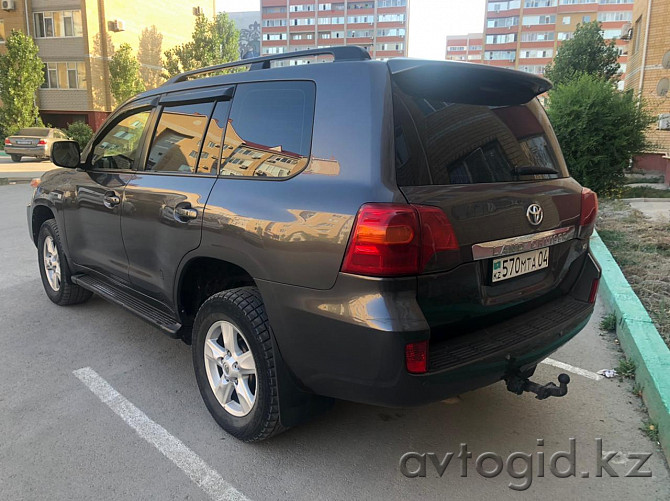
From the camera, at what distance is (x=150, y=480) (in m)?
2.54

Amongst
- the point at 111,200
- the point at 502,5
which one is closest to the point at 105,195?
the point at 111,200

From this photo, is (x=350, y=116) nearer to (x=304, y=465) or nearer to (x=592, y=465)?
(x=304, y=465)

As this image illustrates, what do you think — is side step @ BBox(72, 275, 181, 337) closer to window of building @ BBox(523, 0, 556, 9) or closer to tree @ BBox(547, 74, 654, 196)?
tree @ BBox(547, 74, 654, 196)

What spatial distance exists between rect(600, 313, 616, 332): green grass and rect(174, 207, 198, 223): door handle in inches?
143

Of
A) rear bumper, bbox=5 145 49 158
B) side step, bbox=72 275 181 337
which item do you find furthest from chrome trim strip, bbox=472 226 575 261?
rear bumper, bbox=5 145 49 158

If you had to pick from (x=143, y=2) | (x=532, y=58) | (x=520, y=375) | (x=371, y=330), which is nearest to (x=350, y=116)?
(x=371, y=330)

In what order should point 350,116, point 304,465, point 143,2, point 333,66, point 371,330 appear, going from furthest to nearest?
point 143,2, point 304,465, point 333,66, point 350,116, point 371,330

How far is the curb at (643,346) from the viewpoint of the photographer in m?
2.90

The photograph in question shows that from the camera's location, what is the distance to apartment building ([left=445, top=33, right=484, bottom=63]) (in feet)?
395

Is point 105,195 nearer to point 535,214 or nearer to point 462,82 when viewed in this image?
point 462,82

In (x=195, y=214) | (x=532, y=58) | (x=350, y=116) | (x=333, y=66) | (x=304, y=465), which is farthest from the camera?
(x=532, y=58)

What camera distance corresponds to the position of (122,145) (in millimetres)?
3984

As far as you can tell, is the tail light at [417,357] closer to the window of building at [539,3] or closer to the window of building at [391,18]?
the window of building at [539,3]

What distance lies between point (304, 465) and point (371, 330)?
3.34 ft
